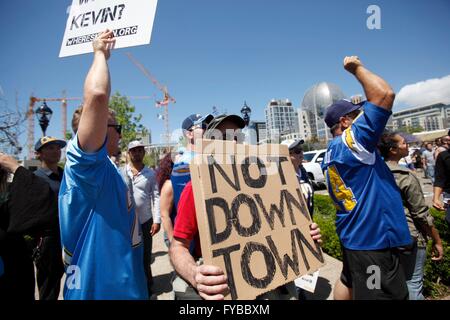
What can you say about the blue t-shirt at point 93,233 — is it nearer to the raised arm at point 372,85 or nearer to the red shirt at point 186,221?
the red shirt at point 186,221

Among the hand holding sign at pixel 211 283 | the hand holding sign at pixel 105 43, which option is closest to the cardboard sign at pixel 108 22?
the hand holding sign at pixel 105 43

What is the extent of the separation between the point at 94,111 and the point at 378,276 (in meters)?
2.35

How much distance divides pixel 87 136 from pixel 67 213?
483 millimetres

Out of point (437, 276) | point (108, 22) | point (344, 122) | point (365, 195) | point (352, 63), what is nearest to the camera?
point (108, 22)

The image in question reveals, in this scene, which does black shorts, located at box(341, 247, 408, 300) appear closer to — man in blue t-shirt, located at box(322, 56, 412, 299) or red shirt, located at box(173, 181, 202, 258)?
man in blue t-shirt, located at box(322, 56, 412, 299)

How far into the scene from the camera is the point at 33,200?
175 cm

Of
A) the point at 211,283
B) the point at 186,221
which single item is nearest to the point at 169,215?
the point at 186,221

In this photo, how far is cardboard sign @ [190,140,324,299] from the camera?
1.25 m

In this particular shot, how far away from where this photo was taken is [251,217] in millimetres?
→ 1416

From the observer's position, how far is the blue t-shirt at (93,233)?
1347 millimetres

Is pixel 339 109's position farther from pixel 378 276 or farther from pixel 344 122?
pixel 378 276

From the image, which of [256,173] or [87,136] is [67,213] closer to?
[87,136]
